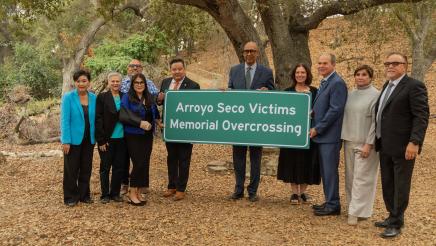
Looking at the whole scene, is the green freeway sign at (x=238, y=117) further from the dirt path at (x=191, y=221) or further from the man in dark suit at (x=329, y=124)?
the dirt path at (x=191, y=221)

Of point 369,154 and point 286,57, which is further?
point 286,57

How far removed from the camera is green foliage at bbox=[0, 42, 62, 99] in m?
24.7

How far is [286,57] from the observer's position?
8984mm

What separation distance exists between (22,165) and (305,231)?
6506 millimetres

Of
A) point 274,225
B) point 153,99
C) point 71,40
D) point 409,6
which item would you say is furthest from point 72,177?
point 71,40

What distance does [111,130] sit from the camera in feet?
20.1

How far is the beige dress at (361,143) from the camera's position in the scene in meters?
5.46

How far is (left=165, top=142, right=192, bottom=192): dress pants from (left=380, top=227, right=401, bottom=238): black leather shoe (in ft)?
8.96

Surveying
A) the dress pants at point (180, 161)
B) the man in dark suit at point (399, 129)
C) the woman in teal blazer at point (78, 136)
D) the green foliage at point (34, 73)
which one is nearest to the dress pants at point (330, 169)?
the man in dark suit at point (399, 129)

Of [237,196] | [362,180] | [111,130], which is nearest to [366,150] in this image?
[362,180]

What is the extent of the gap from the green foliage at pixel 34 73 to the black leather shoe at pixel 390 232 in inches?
866

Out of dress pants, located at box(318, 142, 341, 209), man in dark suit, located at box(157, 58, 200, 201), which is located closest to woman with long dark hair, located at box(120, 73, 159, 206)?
man in dark suit, located at box(157, 58, 200, 201)

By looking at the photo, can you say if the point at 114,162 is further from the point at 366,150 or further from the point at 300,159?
the point at 366,150

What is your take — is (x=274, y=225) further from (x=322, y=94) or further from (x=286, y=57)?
(x=286, y=57)
